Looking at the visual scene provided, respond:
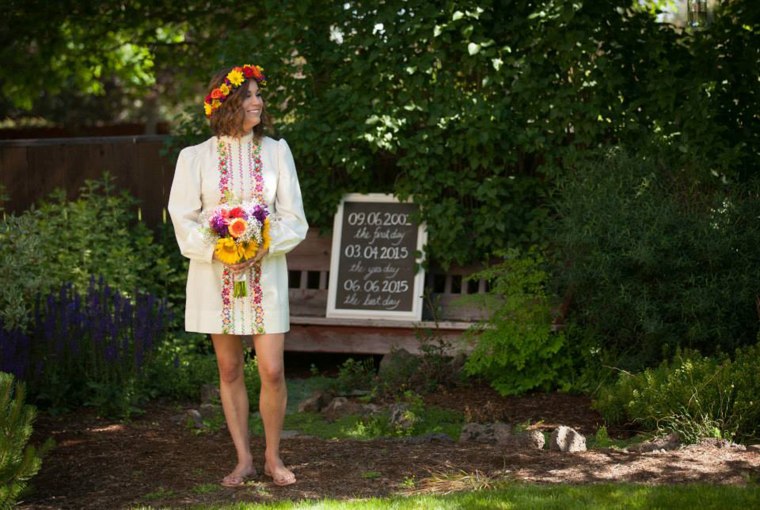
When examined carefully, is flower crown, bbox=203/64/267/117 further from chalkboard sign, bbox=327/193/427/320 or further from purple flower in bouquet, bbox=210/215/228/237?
chalkboard sign, bbox=327/193/427/320

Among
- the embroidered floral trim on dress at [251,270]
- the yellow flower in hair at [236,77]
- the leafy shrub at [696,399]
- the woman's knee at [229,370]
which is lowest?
the leafy shrub at [696,399]

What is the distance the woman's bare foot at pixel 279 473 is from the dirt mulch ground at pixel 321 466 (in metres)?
0.05

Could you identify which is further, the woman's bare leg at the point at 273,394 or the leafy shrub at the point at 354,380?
the leafy shrub at the point at 354,380

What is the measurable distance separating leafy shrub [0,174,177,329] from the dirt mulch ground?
1.04m

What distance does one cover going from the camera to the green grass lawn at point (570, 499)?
4.36 meters

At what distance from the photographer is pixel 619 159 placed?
7.54 metres

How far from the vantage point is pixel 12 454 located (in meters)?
4.39

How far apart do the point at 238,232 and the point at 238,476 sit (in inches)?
48.2

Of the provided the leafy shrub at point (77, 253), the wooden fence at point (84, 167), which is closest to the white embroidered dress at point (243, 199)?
the leafy shrub at point (77, 253)

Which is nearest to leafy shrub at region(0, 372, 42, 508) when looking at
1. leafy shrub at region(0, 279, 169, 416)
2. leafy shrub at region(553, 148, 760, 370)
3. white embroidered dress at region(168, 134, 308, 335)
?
white embroidered dress at region(168, 134, 308, 335)

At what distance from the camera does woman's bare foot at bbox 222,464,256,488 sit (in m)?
5.01

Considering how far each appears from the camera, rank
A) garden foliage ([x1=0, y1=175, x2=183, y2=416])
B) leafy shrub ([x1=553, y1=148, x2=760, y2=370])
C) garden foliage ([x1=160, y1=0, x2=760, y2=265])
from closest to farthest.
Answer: leafy shrub ([x1=553, y1=148, x2=760, y2=370]) < garden foliage ([x1=0, y1=175, x2=183, y2=416]) < garden foliage ([x1=160, y1=0, x2=760, y2=265])

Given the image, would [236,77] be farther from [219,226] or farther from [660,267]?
[660,267]

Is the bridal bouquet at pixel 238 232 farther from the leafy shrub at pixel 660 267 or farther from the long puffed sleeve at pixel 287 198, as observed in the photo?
the leafy shrub at pixel 660 267
